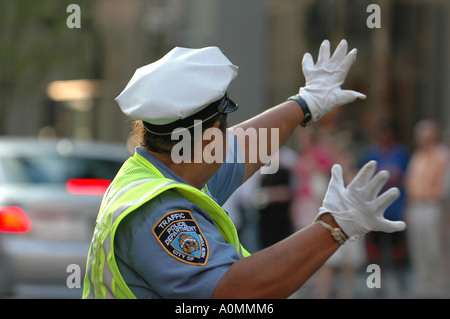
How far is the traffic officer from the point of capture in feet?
7.13

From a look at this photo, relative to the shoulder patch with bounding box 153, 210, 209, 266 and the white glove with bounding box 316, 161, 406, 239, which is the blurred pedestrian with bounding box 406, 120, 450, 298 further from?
the shoulder patch with bounding box 153, 210, 209, 266

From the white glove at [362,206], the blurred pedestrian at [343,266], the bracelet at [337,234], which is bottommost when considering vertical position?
the blurred pedestrian at [343,266]

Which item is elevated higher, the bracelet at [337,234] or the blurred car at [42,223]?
the bracelet at [337,234]

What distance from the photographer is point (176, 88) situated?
226cm

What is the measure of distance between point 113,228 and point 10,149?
6.06 metres

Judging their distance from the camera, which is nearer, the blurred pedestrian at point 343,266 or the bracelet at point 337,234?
the bracelet at point 337,234

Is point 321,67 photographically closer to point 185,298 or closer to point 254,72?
point 185,298

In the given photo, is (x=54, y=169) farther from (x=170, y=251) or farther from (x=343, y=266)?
(x=170, y=251)

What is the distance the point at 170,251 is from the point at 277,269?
28cm

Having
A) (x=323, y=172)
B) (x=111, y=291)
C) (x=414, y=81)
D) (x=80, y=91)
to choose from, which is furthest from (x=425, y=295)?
(x=80, y=91)

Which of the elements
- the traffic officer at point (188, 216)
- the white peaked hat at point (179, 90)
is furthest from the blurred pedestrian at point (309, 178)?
the white peaked hat at point (179, 90)

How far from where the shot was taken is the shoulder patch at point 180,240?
2.18m

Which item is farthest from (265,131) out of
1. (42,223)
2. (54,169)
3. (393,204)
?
(393,204)

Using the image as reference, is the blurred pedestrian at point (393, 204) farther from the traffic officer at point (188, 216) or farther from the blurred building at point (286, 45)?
the traffic officer at point (188, 216)
